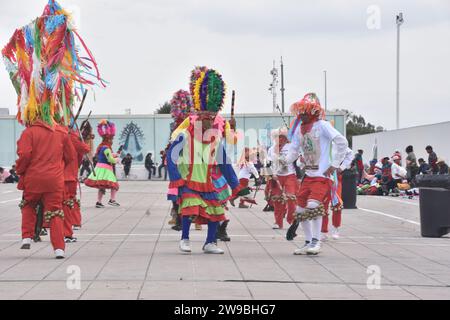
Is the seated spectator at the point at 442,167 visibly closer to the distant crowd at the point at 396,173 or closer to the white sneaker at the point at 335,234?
the distant crowd at the point at 396,173

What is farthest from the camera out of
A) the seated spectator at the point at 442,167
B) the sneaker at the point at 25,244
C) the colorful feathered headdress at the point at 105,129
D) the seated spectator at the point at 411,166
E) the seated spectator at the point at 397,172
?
the seated spectator at the point at 397,172

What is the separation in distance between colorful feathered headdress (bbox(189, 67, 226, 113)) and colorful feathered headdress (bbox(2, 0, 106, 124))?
1.33m

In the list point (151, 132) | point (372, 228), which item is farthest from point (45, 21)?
point (151, 132)

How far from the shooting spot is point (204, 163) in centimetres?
1120

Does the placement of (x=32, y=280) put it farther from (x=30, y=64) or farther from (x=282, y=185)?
(x=282, y=185)

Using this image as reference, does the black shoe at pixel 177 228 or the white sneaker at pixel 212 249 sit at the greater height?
the white sneaker at pixel 212 249

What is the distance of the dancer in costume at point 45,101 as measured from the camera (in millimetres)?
10758

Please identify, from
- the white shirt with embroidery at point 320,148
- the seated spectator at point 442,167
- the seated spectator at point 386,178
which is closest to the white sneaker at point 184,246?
the white shirt with embroidery at point 320,148

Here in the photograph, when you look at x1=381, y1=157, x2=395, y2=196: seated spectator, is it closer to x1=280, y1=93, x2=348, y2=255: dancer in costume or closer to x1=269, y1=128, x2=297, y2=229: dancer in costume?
x1=269, y1=128, x2=297, y2=229: dancer in costume

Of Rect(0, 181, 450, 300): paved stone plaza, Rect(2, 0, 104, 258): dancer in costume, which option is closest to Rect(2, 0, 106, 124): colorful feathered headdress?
Rect(2, 0, 104, 258): dancer in costume

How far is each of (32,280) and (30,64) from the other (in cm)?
366

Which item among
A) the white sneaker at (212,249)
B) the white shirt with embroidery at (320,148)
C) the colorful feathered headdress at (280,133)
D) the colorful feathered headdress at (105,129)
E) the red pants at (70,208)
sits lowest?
the white sneaker at (212,249)

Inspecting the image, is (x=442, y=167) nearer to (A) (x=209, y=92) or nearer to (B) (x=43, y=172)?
(A) (x=209, y=92)

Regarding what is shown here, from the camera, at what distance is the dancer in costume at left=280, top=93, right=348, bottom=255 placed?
11312mm
